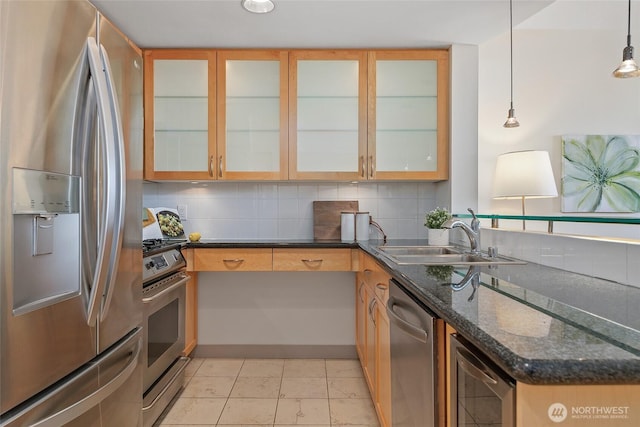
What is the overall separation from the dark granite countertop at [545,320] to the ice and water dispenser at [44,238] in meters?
0.99

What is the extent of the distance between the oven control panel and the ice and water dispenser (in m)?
0.79

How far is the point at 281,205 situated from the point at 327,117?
80cm

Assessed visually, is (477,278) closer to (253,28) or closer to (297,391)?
(297,391)

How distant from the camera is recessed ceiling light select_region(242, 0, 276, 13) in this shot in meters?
2.06

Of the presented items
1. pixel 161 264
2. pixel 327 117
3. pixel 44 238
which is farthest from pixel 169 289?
pixel 327 117

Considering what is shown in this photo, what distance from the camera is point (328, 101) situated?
271 centimetres

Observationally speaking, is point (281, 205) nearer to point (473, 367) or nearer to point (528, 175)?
point (528, 175)

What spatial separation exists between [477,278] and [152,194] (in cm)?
259

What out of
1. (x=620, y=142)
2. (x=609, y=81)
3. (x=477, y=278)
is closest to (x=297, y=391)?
(x=477, y=278)

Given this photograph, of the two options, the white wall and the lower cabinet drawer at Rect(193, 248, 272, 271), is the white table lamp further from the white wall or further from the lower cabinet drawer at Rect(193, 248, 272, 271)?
the lower cabinet drawer at Rect(193, 248, 272, 271)

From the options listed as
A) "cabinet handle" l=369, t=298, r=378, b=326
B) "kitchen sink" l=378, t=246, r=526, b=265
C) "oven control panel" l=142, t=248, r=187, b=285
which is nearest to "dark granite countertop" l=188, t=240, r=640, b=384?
"kitchen sink" l=378, t=246, r=526, b=265

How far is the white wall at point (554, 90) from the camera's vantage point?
279 cm

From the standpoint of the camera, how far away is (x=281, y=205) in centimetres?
301

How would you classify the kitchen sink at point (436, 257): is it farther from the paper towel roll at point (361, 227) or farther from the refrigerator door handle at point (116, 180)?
the refrigerator door handle at point (116, 180)
